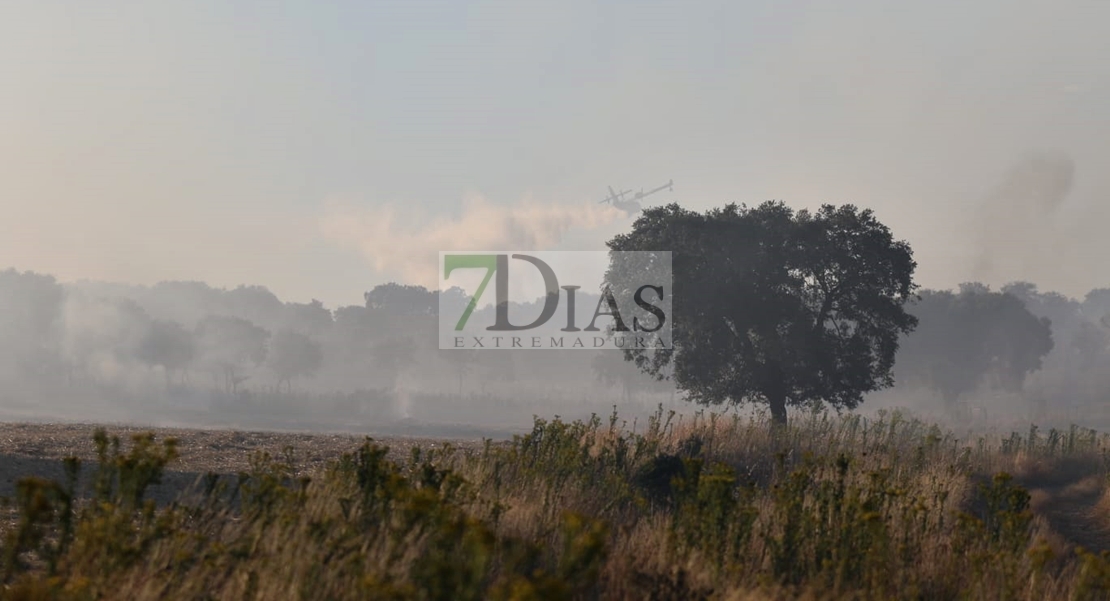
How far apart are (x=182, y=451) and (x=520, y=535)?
10.5 m

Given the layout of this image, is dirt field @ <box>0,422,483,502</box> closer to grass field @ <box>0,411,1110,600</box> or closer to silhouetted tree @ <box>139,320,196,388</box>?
grass field @ <box>0,411,1110,600</box>

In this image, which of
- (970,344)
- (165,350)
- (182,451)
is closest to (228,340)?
(165,350)

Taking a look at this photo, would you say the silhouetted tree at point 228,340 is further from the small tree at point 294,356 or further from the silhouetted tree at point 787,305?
the silhouetted tree at point 787,305

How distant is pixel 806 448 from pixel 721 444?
73.2 inches

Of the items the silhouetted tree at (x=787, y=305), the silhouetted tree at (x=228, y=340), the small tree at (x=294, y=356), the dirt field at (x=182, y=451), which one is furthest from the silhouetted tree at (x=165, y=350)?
the silhouetted tree at (x=787, y=305)

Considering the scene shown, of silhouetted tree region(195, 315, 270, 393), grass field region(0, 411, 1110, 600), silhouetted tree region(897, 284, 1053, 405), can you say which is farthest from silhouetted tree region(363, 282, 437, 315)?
grass field region(0, 411, 1110, 600)

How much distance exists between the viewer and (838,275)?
2703 centimetres

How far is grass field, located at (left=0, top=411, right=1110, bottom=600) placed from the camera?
523cm

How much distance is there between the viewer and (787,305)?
88.4 feet

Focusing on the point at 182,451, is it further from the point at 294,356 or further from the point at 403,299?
the point at 403,299

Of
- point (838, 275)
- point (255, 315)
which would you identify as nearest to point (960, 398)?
point (838, 275)

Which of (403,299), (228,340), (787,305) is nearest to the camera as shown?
(787,305)

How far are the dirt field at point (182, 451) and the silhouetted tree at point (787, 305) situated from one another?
10.3m

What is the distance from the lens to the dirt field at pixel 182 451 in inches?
509
